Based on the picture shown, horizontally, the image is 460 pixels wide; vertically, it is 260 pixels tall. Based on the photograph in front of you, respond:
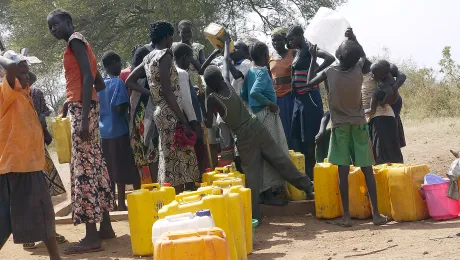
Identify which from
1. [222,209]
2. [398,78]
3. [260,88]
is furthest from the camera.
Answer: [398,78]

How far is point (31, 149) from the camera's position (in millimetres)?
4719

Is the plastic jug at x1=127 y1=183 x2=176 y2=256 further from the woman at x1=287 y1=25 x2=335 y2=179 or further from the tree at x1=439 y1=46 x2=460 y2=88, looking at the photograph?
the tree at x1=439 y1=46 x2=460 y2=88

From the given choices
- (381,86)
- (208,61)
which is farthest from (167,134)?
(381,86)

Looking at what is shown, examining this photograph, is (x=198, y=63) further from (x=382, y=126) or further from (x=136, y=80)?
(x=382, y=126)

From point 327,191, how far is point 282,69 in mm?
1825

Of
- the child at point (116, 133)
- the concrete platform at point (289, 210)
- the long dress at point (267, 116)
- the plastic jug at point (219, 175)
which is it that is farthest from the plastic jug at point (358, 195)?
the child at point (116, 133)

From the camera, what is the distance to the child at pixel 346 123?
6.12 metres

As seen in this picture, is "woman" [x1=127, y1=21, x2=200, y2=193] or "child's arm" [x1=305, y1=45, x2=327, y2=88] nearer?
"woman" [x1=127, y1=21, x2=200, y2=193]

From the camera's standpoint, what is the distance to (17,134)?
186 inches

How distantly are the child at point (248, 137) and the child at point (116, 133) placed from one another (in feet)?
3.43

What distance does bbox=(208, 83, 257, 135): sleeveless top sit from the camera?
20.2 feet

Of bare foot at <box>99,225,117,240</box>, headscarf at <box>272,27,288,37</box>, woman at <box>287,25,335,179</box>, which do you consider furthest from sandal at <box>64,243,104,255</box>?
headscarf at <box>272,27,288,37</box>

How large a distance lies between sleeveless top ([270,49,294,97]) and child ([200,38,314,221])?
1.44m

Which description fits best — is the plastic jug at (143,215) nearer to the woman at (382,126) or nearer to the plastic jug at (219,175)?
the plastic jug at (219,175)
